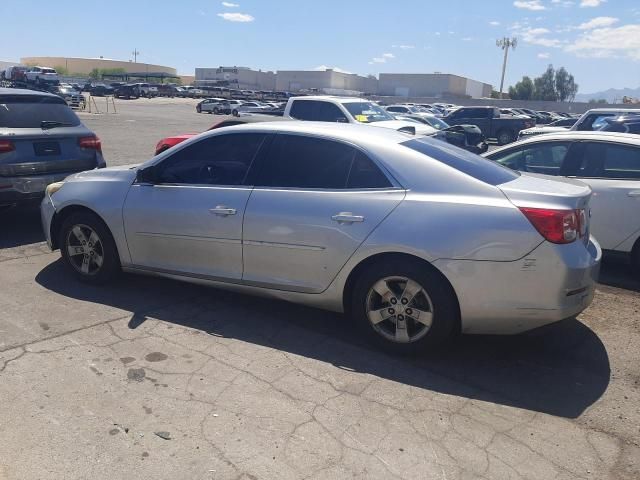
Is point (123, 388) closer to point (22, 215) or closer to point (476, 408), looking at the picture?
point (476, 408)

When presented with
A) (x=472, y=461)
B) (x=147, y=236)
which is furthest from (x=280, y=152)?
(x=472, y=461)

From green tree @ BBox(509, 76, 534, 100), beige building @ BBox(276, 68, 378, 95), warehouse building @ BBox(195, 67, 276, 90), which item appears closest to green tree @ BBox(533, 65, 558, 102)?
green tree @ BBox(509, 76, 534, 100)

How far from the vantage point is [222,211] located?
4543 millimetres

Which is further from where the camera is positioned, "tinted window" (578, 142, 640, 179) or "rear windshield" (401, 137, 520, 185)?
"tinted window" (578, 142, 640, 179)

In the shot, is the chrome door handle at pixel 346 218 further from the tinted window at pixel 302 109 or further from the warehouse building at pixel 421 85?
the warehouse building at pixel 421 85

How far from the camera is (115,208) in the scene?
199 inches

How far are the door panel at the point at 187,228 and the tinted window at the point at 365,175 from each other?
0.86m

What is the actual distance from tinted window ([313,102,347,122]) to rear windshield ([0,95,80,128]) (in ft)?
18.3

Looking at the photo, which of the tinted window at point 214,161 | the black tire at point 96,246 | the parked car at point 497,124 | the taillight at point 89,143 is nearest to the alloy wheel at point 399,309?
the tinted window at point 214,161

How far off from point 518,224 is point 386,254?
35.0 inches

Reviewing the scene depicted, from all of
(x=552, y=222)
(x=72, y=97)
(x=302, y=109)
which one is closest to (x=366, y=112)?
(x=302, y=109)

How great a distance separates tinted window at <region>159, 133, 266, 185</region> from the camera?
15.4 feet

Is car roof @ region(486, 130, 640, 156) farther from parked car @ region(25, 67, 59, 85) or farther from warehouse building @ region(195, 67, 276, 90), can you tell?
warehouse building @ region(195, 67, 276, 90)

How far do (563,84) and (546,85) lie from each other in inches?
139
